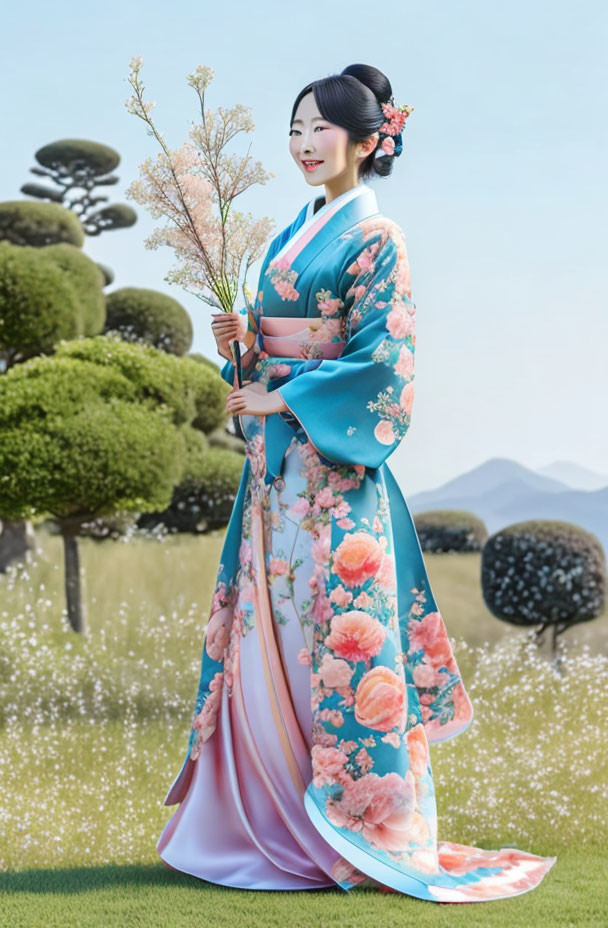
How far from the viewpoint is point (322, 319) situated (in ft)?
Result: 12.0

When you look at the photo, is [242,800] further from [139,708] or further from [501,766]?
[139,708]

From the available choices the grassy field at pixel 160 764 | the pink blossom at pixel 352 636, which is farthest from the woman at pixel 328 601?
the grassy field at pixel 160 764

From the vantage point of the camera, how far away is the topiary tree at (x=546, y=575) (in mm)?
8406

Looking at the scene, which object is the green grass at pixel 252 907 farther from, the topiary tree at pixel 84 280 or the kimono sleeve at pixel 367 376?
the topiary tree at pixel 84 280

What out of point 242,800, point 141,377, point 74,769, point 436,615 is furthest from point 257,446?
point 141,377

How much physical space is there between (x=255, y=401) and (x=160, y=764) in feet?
10.0

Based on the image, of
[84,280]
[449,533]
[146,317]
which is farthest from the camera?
[449,533]

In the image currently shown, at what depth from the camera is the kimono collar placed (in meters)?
3.69

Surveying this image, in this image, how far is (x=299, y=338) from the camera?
12.1 feet

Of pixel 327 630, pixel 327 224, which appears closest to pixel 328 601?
pixel 327 630

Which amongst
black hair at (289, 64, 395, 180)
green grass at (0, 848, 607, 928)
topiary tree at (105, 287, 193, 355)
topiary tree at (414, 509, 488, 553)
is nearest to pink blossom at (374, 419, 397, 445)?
black hair at (289, 64, 395, 180)

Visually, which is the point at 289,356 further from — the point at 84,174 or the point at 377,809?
A: the point at 84,174

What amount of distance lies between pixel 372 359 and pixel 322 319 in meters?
0.25

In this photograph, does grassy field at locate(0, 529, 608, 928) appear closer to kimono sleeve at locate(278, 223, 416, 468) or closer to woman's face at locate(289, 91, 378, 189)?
kimono sleeve at locate(278, 223, 416, 468)
